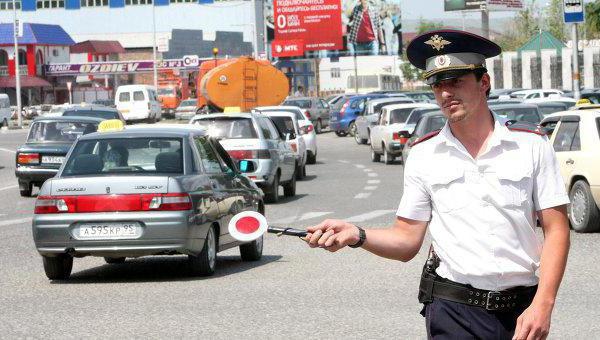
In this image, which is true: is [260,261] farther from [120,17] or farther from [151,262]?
[120,17]

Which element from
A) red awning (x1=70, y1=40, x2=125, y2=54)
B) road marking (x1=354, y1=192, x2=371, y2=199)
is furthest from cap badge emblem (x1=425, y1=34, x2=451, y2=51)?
red awning (x1=70, y1=40, x2=125, y2=54)

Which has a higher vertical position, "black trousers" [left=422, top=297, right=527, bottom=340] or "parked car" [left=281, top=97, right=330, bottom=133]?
"black trousers" [left=422, top=297, right=527, bottom=340]

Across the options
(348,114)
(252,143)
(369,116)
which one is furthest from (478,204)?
(348,114)

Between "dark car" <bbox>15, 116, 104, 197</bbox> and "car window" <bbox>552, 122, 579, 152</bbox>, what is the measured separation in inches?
481

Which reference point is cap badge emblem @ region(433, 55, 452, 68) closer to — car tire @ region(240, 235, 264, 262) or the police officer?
the police officer

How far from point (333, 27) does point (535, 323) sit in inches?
3866

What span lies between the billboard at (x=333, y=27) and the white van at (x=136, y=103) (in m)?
23.0

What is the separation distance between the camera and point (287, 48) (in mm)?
103688

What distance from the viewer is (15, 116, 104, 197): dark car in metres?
27.4

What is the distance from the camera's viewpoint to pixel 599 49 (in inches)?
3895

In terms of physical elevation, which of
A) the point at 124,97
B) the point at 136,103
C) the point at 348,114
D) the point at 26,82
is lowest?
the point at 348,114

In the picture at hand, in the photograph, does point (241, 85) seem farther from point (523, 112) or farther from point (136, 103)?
point (136, 103)

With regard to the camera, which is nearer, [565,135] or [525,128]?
[525,128]

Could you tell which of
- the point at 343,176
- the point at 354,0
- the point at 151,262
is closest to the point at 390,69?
the point at 354,0
